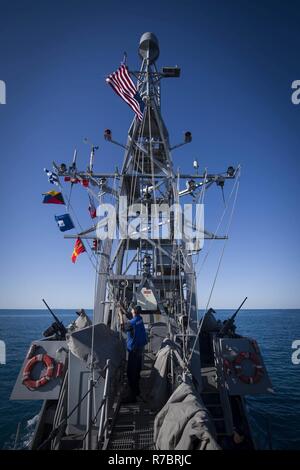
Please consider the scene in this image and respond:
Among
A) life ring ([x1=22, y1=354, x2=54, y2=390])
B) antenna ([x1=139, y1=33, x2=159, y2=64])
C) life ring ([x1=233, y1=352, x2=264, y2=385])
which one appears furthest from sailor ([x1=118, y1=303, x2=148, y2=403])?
antenna ([x1=139, y1=33, x2=159, y2=64])

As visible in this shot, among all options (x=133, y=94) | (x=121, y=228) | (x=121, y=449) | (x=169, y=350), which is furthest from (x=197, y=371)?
(x=133, y=94)

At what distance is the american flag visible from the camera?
813cm

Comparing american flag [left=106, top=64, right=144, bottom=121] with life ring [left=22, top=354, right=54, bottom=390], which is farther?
american flag [left=106, top=64, right=144, bottom=121]

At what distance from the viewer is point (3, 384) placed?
61.5 feet

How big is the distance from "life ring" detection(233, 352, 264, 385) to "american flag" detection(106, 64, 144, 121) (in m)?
8.51

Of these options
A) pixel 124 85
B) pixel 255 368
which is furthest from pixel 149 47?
pixel 255 368

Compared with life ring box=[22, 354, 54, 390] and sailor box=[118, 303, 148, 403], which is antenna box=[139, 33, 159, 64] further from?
life ring box=[22, 354, 54, 390]

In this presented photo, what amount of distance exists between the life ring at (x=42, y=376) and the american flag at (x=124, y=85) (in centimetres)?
839

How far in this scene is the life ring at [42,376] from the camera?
6.14 meters

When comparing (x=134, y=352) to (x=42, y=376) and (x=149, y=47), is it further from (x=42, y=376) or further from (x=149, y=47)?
(x=149, y=47)

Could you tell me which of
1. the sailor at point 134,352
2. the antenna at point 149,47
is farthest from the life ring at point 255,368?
the antenna at point 149,47

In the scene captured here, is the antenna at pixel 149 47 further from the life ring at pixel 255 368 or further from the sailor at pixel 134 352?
the life ring at pixel 255 368
